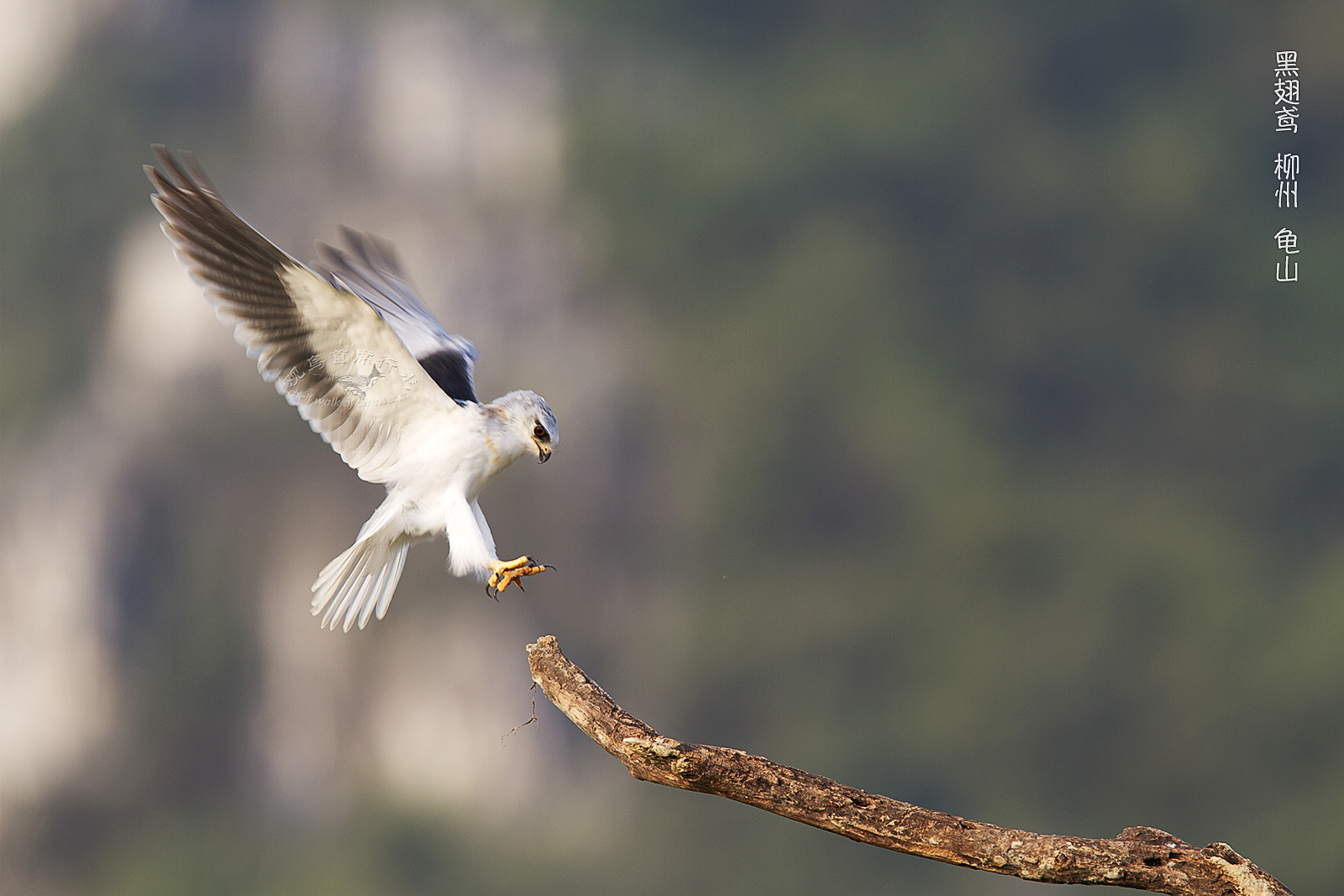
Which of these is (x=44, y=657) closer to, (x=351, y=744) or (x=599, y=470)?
(x=351, y=744)

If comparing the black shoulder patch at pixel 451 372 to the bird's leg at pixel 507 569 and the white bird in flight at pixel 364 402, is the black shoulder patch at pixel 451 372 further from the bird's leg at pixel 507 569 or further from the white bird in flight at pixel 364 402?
the bird's leg at pixel 507 569

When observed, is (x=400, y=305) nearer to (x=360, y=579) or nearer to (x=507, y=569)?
(x=360, y=579)

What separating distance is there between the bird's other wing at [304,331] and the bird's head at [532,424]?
12 centimetres

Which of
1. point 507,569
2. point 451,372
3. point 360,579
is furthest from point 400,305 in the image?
point 507,569

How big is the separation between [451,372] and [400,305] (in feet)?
1.66

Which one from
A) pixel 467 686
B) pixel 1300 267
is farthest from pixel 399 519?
pixel 1300 267

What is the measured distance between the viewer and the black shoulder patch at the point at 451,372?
248 cm

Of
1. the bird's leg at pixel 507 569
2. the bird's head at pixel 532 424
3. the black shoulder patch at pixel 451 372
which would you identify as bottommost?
the bird's leg at pixel 507 569

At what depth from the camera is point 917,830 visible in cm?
167

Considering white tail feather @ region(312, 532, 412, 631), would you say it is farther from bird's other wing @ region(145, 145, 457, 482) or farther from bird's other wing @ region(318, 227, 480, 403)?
bird's other wing @ region(318, 227, 480, 403)

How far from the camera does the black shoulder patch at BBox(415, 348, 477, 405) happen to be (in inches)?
97.8

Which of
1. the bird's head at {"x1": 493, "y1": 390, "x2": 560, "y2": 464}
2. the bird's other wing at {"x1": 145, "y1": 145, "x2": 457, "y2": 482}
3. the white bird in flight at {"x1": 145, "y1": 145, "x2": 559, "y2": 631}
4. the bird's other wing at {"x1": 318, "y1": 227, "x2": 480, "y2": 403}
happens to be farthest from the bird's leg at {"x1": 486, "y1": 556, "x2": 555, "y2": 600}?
the bird's other wing at {"x1": 318, "y1": 227, "x2": 480, "y2": 403}

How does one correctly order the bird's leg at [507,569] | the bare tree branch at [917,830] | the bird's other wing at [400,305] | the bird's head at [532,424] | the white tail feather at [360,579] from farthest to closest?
the bird's other wing at [400,305] < the white tail feather at [360,579] < the bird's head at [532,424] < the bird's leg at [507,569] < the bare tree branch at [917,830]

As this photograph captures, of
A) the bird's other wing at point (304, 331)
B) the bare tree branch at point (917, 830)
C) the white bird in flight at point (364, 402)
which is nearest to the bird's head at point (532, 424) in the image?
the white bird in flight at point (364, 402)
